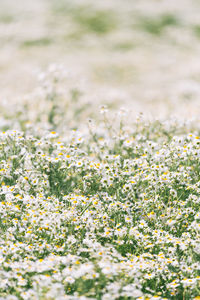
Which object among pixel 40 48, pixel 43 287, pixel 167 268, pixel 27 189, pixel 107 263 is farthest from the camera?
pixel 40 48

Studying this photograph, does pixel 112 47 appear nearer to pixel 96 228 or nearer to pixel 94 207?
pixel 94 207

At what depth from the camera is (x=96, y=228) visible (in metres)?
4.23

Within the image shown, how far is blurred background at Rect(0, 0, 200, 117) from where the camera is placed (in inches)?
633

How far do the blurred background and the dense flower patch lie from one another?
589 cm

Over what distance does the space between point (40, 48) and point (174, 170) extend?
70.3 feet

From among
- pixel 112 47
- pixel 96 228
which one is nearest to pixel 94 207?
pixel 96 228

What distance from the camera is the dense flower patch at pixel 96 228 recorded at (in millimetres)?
3475

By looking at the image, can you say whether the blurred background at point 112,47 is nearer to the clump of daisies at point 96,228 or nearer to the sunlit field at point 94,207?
the sunlit field at point 94,207

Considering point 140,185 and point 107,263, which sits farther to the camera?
point 140,185

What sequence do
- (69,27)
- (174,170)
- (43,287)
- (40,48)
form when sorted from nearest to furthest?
(43,287) < (174,170) < (40,48) < (69,27)

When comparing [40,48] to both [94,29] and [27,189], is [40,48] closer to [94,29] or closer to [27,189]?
[94,29]

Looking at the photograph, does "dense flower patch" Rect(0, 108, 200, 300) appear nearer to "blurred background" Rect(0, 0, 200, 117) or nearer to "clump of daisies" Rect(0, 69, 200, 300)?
"clump of daisies" Rect(0, 69, 200, 300)

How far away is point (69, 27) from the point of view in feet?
95.4

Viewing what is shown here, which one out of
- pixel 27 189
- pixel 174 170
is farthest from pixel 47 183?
pixel 174 170
